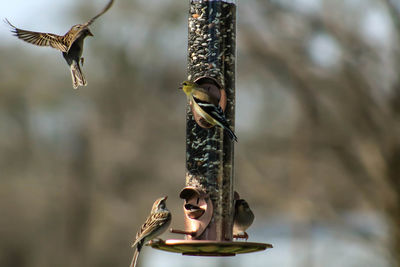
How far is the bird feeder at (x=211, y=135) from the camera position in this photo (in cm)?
1005

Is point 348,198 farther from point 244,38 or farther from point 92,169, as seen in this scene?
point 92,169

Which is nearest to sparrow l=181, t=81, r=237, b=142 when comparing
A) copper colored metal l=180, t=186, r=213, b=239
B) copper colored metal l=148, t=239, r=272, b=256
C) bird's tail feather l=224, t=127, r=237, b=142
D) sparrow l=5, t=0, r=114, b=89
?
bird's tail feather l=224, t=127, r=237, b=142

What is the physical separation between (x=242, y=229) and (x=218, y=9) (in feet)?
9.31

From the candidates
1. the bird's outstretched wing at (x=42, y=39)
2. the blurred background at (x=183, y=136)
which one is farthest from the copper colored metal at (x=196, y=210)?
the blurred background at (x=183, y=136)

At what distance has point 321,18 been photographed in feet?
73.8

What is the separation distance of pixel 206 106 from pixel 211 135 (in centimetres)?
54

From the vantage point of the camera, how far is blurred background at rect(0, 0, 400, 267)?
871 inches

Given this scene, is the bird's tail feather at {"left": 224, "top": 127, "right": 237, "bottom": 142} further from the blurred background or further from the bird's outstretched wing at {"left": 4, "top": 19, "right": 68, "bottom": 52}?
the blurred background

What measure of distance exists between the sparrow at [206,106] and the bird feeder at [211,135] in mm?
232

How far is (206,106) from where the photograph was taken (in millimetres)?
9945

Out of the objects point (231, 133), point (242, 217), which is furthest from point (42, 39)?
point (242, 217)

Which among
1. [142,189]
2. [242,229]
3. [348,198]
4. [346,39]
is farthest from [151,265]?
[242,229]

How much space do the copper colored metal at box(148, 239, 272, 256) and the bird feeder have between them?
2.56 feet

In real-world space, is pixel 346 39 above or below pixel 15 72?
below
